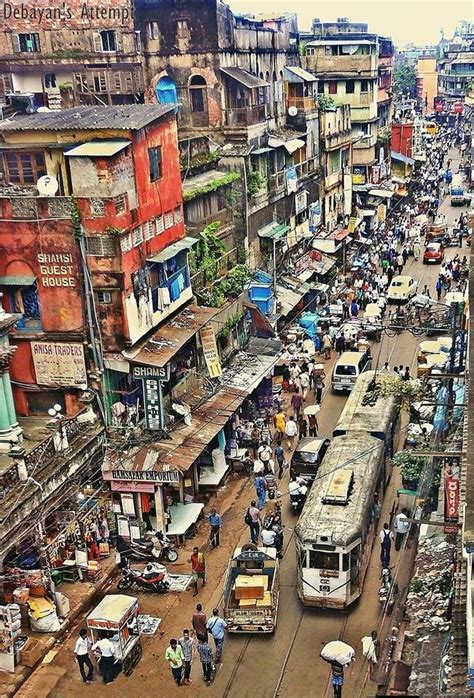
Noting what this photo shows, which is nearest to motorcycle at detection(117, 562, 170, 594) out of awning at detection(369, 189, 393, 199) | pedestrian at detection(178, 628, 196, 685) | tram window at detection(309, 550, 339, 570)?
pedestrian at detection(178, 628, 196, 685)

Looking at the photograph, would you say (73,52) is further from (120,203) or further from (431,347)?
(431,347)

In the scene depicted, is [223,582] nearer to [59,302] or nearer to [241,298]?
[59,302]

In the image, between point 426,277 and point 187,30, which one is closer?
point 187,30

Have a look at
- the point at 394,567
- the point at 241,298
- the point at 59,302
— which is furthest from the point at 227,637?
the point at 241,298

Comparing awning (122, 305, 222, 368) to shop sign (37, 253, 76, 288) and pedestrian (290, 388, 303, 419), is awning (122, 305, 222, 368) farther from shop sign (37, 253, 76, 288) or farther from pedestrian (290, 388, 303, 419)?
pedestrian (290, 388, 303, 419)

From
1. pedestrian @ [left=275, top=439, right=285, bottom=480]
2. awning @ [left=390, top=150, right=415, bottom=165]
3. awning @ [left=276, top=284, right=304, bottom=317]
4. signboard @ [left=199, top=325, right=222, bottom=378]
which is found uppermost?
signboard @ [left=199, top=325, right=222, bottom=378]

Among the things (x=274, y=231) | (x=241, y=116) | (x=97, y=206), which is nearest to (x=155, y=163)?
(x=97, y=206)
